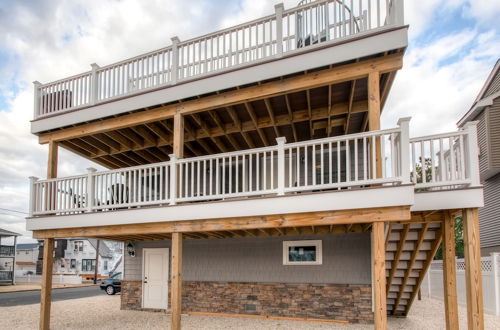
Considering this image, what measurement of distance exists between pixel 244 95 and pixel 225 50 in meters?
1.08

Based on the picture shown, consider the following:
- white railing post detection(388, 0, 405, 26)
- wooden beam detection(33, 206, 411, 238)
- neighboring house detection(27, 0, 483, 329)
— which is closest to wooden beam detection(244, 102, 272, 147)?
neighboring house detection(27, 0, 483, 329)

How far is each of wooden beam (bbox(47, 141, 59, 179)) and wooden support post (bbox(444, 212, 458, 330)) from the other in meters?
8.54

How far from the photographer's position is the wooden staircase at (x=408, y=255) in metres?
6.79

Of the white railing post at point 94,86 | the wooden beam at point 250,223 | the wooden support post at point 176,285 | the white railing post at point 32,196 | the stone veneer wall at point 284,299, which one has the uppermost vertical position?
the white railing post at point 94,86

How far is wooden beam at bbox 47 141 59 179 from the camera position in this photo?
27.5ft

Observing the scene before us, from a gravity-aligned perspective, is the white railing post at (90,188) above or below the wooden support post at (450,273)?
above

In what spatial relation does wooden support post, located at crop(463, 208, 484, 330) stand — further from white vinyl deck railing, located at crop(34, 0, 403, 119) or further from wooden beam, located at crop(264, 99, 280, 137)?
wooden beam, located at crop(264, 99, 280, 137)

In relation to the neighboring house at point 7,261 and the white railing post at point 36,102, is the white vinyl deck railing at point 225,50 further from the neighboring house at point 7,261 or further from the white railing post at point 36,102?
the neighboring house at point 7,261

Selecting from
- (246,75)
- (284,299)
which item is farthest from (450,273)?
(246,75)

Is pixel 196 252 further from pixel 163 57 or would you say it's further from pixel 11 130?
pixel 11 130

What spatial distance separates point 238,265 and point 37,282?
25.0 meters

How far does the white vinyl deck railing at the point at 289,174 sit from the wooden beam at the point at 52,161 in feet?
0.99

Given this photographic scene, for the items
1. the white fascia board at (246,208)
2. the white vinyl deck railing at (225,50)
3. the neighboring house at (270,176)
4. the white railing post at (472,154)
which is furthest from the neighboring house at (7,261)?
the white railing post at (472,154)

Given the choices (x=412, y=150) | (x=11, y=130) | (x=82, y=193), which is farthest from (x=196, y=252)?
(x=11, y=130)
